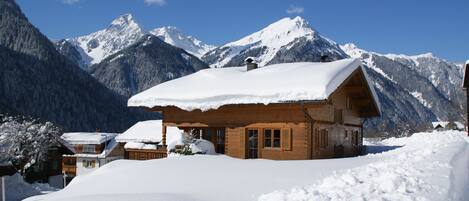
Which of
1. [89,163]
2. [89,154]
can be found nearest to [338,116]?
[89,163]

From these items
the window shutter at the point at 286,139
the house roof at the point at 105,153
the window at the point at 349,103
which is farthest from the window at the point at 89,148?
the window shutter at the point at 286,139

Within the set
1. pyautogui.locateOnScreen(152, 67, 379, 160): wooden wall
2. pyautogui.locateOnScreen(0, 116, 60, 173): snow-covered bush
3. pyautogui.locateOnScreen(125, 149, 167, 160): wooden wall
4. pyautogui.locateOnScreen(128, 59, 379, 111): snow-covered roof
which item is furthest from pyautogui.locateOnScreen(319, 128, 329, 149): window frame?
pyautogui.locateOnScreen(0, 116, 60, 173): snow-covered bush

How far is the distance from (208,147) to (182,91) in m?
3.30

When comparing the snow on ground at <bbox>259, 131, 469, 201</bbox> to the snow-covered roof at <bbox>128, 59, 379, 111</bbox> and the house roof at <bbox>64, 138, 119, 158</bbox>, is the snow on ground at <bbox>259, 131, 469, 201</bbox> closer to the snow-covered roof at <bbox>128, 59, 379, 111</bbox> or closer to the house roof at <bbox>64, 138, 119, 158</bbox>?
the snow-covered roof at <bbox>128, 59, 379, 111</bbox>

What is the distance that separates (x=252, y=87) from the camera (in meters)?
21.9

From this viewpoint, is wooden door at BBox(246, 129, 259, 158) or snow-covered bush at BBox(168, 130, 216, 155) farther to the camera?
wooden door at BBox(246, 129, 259, 158)

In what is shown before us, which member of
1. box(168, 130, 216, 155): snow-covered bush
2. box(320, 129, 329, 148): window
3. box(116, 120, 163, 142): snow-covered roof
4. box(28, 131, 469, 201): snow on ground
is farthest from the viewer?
box(116, 120, 163, 142): snow-covered roof

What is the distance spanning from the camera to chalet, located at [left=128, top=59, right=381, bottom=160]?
20984 millimetres

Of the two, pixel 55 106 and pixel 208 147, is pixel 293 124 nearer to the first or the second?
pixel 208 147

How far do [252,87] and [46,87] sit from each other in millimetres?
138618

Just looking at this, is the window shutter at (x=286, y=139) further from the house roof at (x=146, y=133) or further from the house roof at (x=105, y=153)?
the house roof at (x=105, y=153)

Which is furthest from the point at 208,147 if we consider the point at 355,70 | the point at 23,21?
the point at 23,21

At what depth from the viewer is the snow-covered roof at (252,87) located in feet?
67.1

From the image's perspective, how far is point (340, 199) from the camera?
8281 mm
